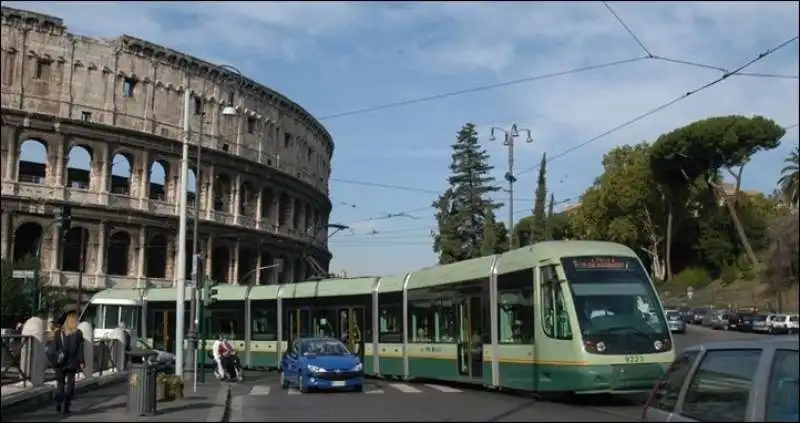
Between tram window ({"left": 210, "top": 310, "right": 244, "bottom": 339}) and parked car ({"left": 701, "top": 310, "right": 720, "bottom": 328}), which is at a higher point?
tram window ({"left": 210, "top": 310, "right": 244, "bottom": 339})

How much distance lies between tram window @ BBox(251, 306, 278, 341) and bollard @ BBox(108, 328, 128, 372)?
5.29 metres

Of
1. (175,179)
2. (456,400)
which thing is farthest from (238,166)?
(456,400)

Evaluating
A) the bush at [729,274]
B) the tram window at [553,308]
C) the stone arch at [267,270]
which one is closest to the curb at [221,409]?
the tram window at [553,308]

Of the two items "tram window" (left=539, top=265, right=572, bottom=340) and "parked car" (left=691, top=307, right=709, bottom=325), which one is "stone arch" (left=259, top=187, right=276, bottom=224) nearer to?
"parked car" (left=691, top=307, right=709, bottom=325)

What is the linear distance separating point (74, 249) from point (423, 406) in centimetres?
5406

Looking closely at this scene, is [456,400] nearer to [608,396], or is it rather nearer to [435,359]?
[608,396]

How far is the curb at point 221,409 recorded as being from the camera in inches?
596

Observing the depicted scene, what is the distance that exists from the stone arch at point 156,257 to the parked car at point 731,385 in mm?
63437

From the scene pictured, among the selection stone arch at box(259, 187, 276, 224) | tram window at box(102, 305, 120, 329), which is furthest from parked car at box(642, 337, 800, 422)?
stone arch at box(259, 187, 276, 224)

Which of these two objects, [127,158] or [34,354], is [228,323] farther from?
[127,158]

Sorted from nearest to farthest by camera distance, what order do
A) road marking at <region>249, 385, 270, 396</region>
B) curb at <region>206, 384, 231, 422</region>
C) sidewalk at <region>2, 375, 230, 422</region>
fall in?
sidewalk at <region>2, 375, 230, 422</region>
curb at <region>206, 384, 231, 422</region>
road marking at <region>249, 385, 270, 396</region>

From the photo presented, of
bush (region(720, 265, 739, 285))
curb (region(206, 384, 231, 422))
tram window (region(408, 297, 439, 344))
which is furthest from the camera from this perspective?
tram window (region(408, 297, 439, 344))

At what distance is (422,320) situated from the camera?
2419 centimetres

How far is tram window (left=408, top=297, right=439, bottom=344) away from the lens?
77.1ft
